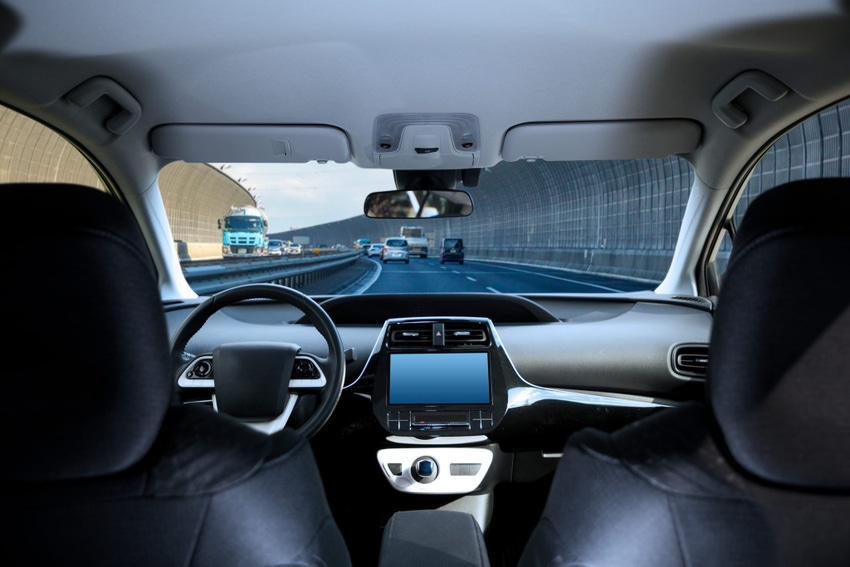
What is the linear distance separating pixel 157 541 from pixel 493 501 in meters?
3.10

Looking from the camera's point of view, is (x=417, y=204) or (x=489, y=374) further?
(x=417, y=204)

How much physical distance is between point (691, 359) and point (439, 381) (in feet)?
5.70

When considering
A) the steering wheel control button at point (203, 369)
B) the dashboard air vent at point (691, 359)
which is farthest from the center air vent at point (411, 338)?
the dashboard air vent at point (691, 359)

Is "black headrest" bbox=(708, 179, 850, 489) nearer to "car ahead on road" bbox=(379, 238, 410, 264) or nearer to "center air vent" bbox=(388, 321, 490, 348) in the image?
Answer: "center air vent" bbox=(388, 321, 490, 348)

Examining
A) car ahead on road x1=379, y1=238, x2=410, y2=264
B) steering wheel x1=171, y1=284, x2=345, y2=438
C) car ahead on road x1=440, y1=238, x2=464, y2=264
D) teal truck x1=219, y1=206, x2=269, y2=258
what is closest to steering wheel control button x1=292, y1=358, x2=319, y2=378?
steering wheel x1=171, y1=284, x2=345, y2=438

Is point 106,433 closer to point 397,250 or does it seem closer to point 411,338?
point 411,338

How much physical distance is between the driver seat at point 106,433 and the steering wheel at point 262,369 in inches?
60.6

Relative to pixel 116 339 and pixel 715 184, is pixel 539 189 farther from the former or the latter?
pixel 116 339

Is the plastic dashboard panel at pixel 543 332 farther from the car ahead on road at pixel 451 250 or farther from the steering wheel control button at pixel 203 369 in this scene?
the car ahead on road at pixel 451 250

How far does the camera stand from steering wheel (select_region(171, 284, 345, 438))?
124 inches

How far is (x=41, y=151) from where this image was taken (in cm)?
587

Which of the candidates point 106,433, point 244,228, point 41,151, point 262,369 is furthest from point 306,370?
point 244,228

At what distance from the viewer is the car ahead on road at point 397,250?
1346 inches

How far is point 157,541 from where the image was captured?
1479 millimetres
